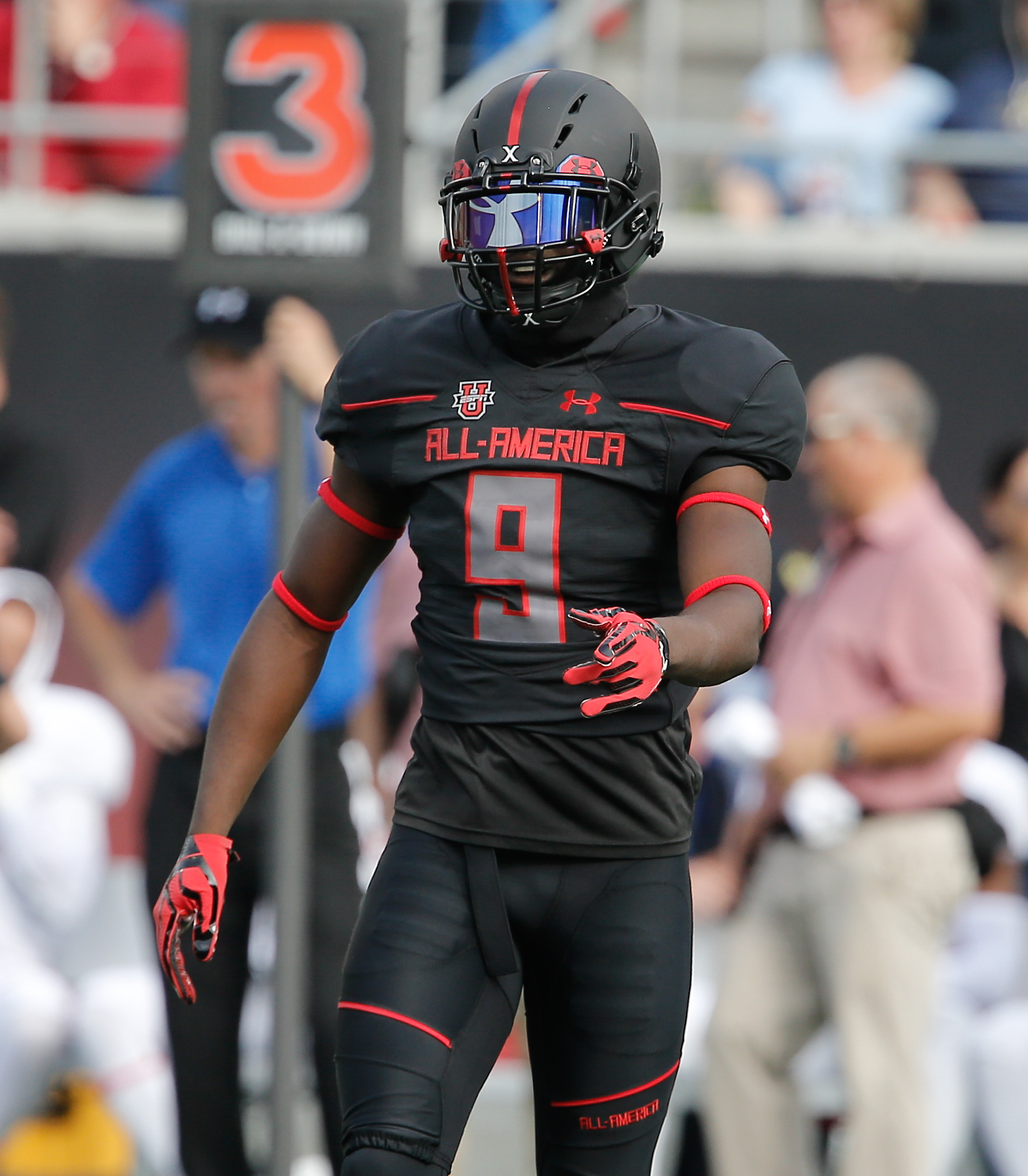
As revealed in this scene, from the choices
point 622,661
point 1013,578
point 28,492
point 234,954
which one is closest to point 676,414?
point 622,661

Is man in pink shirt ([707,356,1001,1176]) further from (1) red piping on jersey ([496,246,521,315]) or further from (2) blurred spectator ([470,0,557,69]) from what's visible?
(2) blurred spectator ([470,0,557,69])

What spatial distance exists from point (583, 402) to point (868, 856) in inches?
89.3

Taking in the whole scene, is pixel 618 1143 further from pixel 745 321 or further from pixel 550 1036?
pixel 745 321

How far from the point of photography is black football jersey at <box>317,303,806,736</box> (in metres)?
2.46

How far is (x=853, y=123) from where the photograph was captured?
6609mm

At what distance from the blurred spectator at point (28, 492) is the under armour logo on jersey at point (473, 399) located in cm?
327

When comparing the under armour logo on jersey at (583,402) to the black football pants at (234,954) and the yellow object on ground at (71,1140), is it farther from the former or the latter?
the yellow object on ground at (71,1140)

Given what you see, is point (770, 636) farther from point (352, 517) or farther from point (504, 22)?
point (504, 22)

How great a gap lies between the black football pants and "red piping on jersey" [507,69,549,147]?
2157 mm

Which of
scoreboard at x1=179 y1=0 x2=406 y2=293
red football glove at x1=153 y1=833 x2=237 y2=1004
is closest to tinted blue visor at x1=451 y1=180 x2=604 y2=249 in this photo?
red football glove at x1=153 y1=833 x2=237 y2=1004

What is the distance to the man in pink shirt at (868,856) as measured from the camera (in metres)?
4.38

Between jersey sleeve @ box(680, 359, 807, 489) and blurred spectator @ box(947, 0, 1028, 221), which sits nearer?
jersey sleeve @ box(680, 359, 807, 489)

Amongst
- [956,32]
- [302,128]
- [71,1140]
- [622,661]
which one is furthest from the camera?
[956,32]

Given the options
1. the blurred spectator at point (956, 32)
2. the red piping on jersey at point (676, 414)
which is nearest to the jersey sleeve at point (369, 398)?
the red piping on jersey at point (676, 414)
